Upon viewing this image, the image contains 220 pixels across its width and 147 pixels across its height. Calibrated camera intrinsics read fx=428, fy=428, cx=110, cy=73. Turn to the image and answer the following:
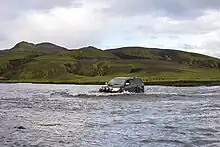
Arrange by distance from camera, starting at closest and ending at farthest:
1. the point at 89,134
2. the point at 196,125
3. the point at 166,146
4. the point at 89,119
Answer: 1. the point at 166,146
2. the point at 89,134
3. the point at 196,125
4. the point at 89,119

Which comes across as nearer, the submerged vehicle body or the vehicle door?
the submerged vehicle body

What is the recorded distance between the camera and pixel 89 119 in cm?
3316

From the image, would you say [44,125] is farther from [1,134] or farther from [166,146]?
[166,146]

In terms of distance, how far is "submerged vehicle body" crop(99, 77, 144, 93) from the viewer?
258 ft

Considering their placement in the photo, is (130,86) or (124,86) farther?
(130,86)

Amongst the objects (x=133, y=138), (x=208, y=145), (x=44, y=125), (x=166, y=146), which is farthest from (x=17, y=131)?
(x=208, y=145)

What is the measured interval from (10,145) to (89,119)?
12.6 meters

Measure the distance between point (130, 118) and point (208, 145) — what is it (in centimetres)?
1314

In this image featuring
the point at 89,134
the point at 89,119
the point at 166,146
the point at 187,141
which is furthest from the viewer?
the point at 89,119

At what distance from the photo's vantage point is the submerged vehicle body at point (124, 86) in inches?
3095

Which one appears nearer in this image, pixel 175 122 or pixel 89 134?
pixel 89 134

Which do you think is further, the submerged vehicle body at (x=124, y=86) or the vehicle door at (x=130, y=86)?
the vehicle door at (x=130, y=86)

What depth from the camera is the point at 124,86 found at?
79062 millimetres

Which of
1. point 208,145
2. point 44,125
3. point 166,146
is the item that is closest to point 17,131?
point 44,125
